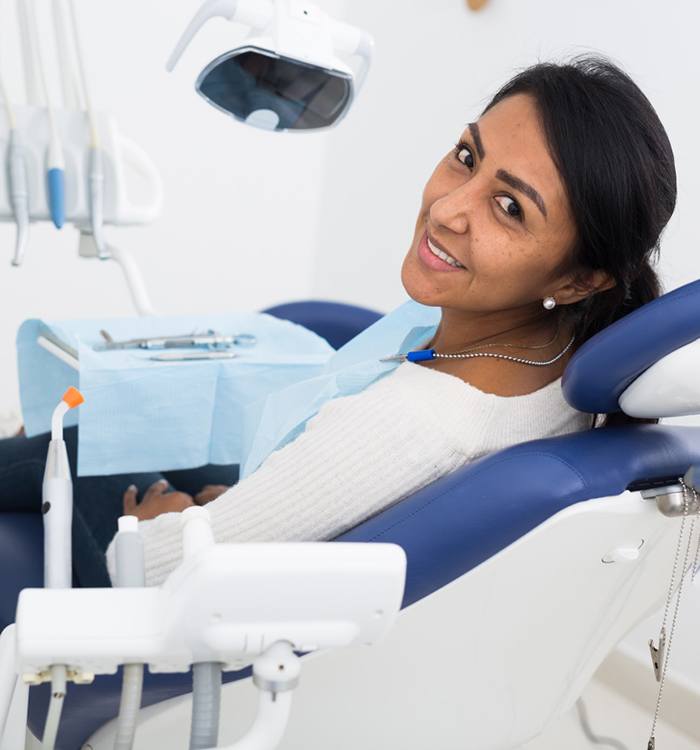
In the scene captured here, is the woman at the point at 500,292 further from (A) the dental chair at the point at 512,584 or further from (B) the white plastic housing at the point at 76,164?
(B) the white plastic housing at the point at 76,164

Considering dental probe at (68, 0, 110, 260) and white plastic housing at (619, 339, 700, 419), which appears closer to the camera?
white plastic housing at (619, 339, 700, 419)

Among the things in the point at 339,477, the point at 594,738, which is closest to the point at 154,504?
the point at 339,477

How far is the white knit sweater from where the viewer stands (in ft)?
3.35

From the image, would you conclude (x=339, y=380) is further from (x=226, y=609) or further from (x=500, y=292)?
(x=226, y=609)

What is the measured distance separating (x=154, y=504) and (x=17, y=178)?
0.56m

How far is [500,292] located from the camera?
115 cm

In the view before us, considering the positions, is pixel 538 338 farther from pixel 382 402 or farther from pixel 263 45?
pixel 263 45

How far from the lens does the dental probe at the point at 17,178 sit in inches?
63.1

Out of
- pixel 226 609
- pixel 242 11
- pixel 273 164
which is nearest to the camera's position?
pixel 226 609

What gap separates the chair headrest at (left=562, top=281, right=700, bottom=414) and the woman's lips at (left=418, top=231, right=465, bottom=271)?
25cm

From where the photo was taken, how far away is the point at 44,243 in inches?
113

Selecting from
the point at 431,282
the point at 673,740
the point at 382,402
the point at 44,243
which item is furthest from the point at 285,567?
the point at 44,243

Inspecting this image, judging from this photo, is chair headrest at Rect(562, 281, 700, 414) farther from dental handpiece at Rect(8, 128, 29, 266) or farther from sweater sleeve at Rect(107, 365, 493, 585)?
dental handpiece at Rect(8, 128, 29, 266)

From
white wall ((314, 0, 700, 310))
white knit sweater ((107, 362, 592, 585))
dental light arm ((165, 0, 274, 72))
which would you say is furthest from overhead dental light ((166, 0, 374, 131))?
white wall ((314, 0, 700, 310))
